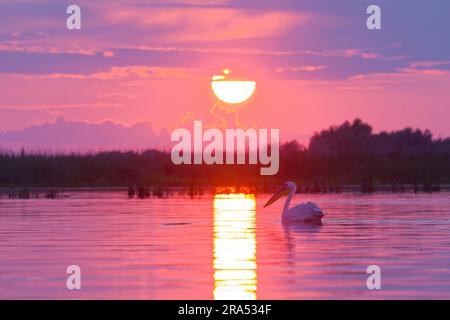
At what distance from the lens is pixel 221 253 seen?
18.3m

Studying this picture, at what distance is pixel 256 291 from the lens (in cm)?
1388

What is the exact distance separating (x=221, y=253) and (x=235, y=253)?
0.67ft

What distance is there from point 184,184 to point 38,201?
1976cm

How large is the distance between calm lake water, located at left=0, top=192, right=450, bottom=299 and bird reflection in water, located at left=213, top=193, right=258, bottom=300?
0.02m

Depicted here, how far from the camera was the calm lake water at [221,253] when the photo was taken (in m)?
14.1

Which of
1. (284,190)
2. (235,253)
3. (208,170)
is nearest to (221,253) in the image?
(235,253)

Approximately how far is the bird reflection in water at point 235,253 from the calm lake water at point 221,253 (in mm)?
15

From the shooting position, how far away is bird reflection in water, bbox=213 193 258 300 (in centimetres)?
1405

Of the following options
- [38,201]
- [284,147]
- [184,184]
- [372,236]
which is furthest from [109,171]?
[372,236]

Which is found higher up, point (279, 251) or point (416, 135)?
point (416, 135)

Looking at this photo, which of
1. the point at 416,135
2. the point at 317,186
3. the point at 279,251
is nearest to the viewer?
the point at 279,251

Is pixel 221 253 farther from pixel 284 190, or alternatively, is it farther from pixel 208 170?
pixel 208 170

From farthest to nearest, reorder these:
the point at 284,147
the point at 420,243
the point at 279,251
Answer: the point at 284,147
the point at 420,243
the point at 279,251
